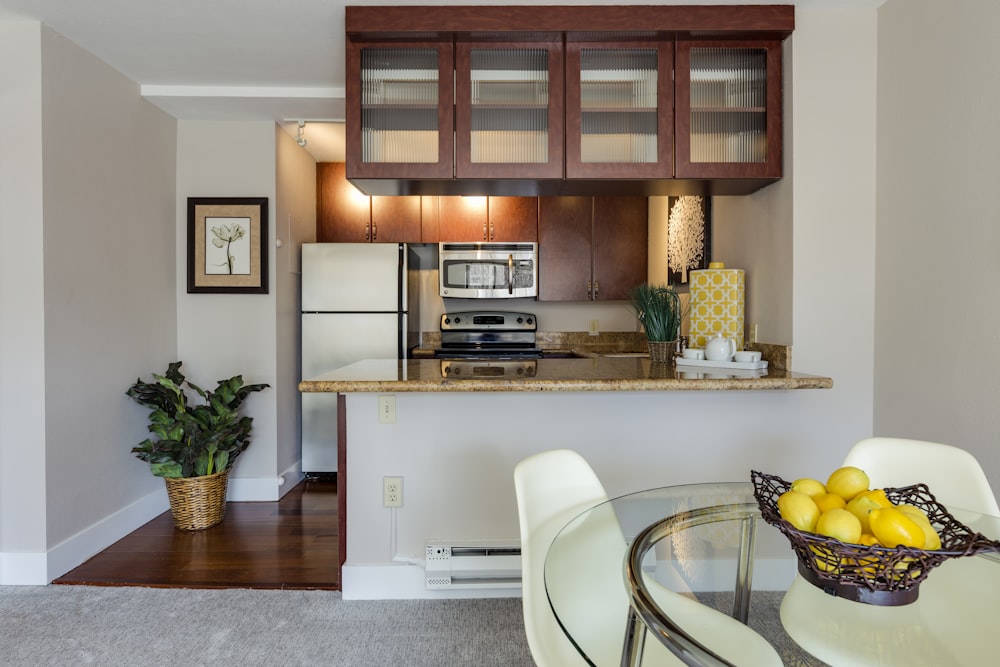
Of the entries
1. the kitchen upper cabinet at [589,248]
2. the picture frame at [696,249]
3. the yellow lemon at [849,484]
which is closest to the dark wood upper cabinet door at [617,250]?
the kitchen upper cabinet at [589,248]

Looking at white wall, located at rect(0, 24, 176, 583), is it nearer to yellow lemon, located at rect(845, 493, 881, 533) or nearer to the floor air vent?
the floor air vent

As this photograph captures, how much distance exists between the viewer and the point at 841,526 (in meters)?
0.95

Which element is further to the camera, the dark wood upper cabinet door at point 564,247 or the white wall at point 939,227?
the dark wood upper cabinet door at point 564,247

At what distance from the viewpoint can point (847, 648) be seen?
925mm

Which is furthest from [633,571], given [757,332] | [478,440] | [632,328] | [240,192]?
[632,328]

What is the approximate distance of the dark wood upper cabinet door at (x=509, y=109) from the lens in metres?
2.51

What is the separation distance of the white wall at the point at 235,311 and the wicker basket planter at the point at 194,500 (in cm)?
47

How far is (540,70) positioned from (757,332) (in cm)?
149

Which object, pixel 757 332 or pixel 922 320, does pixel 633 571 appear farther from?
pixel 757 332

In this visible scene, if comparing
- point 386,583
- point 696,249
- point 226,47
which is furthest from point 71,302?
point 696,249

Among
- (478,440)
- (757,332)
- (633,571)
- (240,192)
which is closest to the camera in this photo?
(633,571)

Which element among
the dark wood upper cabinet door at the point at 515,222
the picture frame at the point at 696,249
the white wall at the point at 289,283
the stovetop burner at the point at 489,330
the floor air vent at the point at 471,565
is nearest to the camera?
the floor air vent at the point at 471,565

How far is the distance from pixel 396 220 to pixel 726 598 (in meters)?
3.72

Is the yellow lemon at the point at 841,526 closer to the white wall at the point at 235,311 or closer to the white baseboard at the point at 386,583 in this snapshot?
the white baseboard at the point at 386,583
